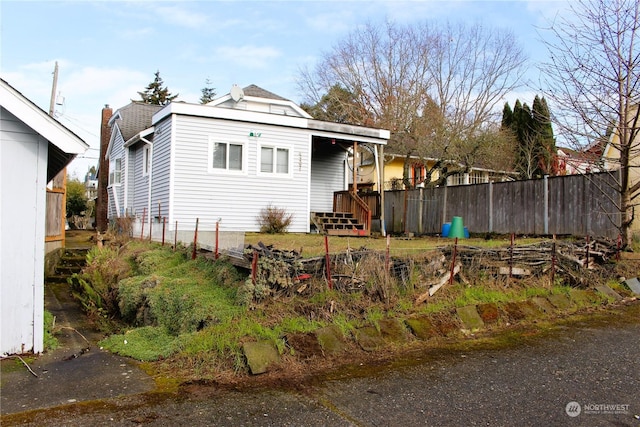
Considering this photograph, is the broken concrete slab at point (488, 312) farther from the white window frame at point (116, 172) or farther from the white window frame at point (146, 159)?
the white window frame at point (116, 172)

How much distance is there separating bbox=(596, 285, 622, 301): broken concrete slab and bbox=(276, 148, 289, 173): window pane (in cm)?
929

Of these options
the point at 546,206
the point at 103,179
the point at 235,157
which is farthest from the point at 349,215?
the point at 103,179

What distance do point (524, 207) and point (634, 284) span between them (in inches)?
178

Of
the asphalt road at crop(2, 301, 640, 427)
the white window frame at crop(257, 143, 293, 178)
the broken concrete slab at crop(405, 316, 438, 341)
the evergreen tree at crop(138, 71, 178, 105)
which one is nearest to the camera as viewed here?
the asphalt road at crop(2, 301, 640, 427)

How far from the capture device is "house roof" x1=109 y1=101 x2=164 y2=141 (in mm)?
19484

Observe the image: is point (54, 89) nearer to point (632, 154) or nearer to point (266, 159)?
point (266, 159)

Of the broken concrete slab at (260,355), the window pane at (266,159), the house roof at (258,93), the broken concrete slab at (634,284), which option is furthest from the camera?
the house roof at (258,93)

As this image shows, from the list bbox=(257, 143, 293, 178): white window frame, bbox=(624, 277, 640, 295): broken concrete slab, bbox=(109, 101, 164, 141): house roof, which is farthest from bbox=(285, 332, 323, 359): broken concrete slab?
bbox=(109, 101, 164, 141): house roof

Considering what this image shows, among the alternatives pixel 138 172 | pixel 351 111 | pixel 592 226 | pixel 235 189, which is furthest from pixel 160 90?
pixel 592 226

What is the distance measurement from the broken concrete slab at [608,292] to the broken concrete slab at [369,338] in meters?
5.27

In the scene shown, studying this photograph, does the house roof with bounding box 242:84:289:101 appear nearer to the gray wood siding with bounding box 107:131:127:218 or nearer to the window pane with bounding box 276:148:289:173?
the gray wood siding with bounding box 107:131:127:218

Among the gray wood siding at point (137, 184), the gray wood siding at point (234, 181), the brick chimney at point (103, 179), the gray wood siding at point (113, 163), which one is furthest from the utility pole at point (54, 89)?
the gray wood siding at point (234, 181)

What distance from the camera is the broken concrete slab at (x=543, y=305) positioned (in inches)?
307

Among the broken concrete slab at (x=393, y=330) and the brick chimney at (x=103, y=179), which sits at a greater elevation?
the brick chimney at (x=103, y=179)
